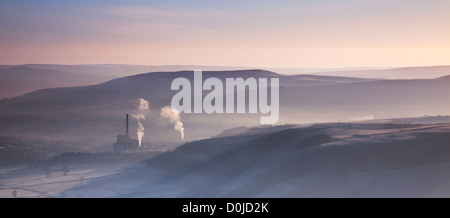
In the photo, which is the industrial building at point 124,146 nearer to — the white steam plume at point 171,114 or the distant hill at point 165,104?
the distant hill at point 165,104

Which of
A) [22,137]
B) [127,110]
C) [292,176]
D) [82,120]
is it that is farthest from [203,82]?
[292,176]

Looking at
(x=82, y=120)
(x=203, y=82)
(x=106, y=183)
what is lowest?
(x=106, y=183)

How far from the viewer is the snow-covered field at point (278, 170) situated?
101 ft

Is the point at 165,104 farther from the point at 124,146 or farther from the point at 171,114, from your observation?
the point at 124,146

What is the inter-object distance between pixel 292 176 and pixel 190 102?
87.5 m

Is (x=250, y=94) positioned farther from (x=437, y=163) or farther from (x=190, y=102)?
(x=437, y=163)

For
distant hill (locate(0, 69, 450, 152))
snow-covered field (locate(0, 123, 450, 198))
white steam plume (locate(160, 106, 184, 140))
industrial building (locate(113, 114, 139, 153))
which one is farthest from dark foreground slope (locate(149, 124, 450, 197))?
white steam plume (locate(160, 106, 184, 140))

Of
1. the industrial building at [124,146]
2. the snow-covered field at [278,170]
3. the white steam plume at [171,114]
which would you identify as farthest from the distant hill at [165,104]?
the snow-covered field at [278,170]

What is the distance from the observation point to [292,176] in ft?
Answer: 112

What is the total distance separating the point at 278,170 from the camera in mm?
35750

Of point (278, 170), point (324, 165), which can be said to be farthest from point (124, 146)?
point (324, 165)

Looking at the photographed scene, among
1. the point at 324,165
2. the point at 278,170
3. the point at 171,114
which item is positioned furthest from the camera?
the point at 171,114

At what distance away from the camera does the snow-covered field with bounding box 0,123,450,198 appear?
30688mm

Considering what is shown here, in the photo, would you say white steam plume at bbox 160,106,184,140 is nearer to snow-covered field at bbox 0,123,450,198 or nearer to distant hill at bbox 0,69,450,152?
distant hill at bbox 0,69,450,152
